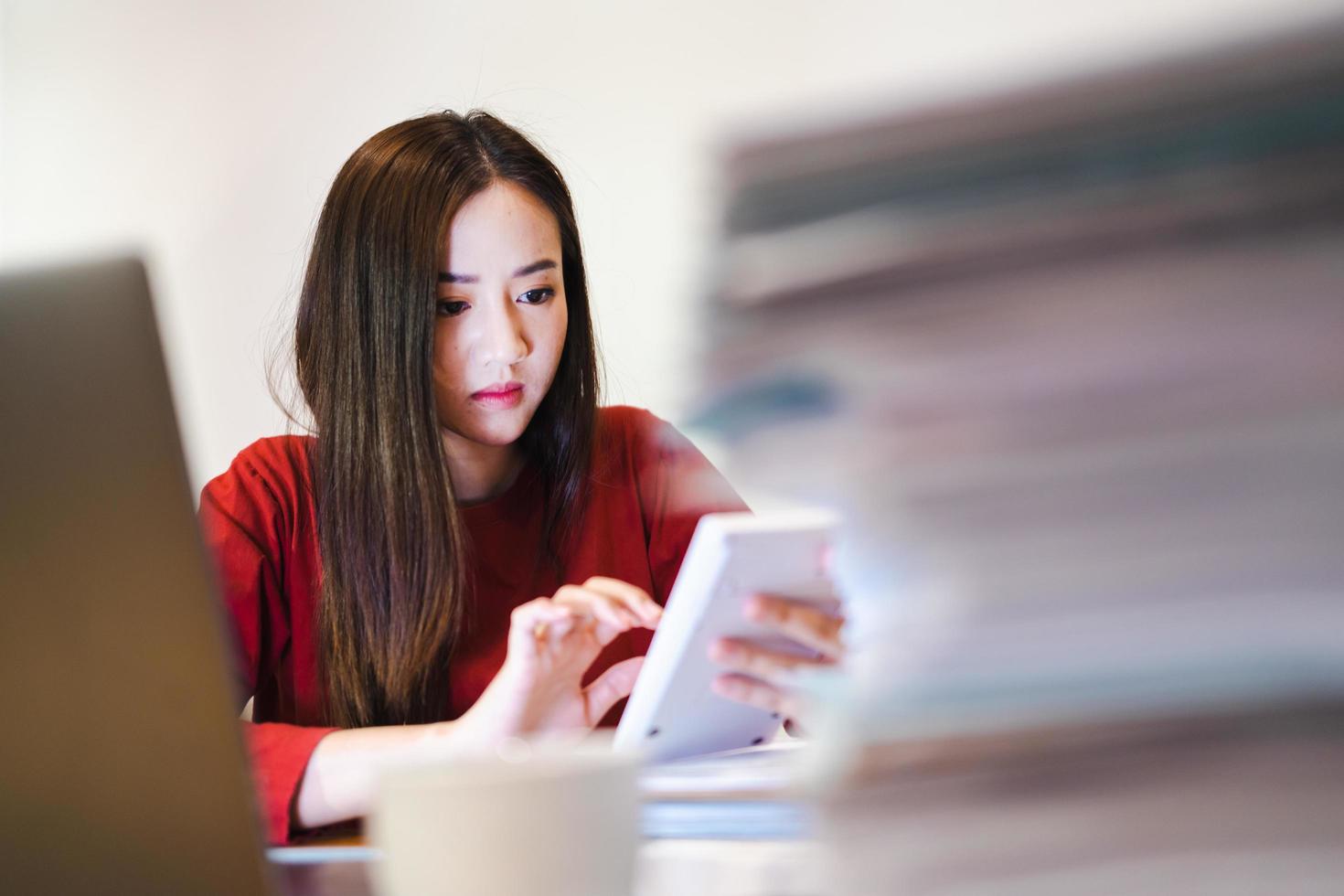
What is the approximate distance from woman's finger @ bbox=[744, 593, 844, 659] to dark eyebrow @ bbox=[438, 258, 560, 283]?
74 cm

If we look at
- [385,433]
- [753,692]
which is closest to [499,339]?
[385,433]

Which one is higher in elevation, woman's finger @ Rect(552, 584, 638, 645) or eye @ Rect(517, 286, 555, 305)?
eye @ Rect(517, 286, 555, 305)

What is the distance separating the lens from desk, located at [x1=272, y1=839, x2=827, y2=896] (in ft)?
1.36

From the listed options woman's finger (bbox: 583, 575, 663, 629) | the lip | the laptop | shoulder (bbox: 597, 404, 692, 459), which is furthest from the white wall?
the laptop

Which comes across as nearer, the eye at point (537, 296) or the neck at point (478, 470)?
the eye at point (537, 296)

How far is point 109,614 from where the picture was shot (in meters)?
0.37

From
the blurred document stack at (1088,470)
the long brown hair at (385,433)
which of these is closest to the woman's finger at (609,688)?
the long brown hair at (385,433)

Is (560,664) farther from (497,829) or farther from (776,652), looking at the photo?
(497,829)

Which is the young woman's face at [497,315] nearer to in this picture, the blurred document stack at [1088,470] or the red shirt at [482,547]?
the red shirt at [482,547]

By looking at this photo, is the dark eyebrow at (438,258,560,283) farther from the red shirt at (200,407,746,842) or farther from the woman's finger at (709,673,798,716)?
the woman's finger at (709,673,798,716)

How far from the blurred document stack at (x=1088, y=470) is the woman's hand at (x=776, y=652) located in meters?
0.39

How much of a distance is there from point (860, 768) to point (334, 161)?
→ 2219 mm

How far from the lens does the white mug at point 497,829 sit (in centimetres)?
33

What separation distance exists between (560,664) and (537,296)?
1.68 ft
